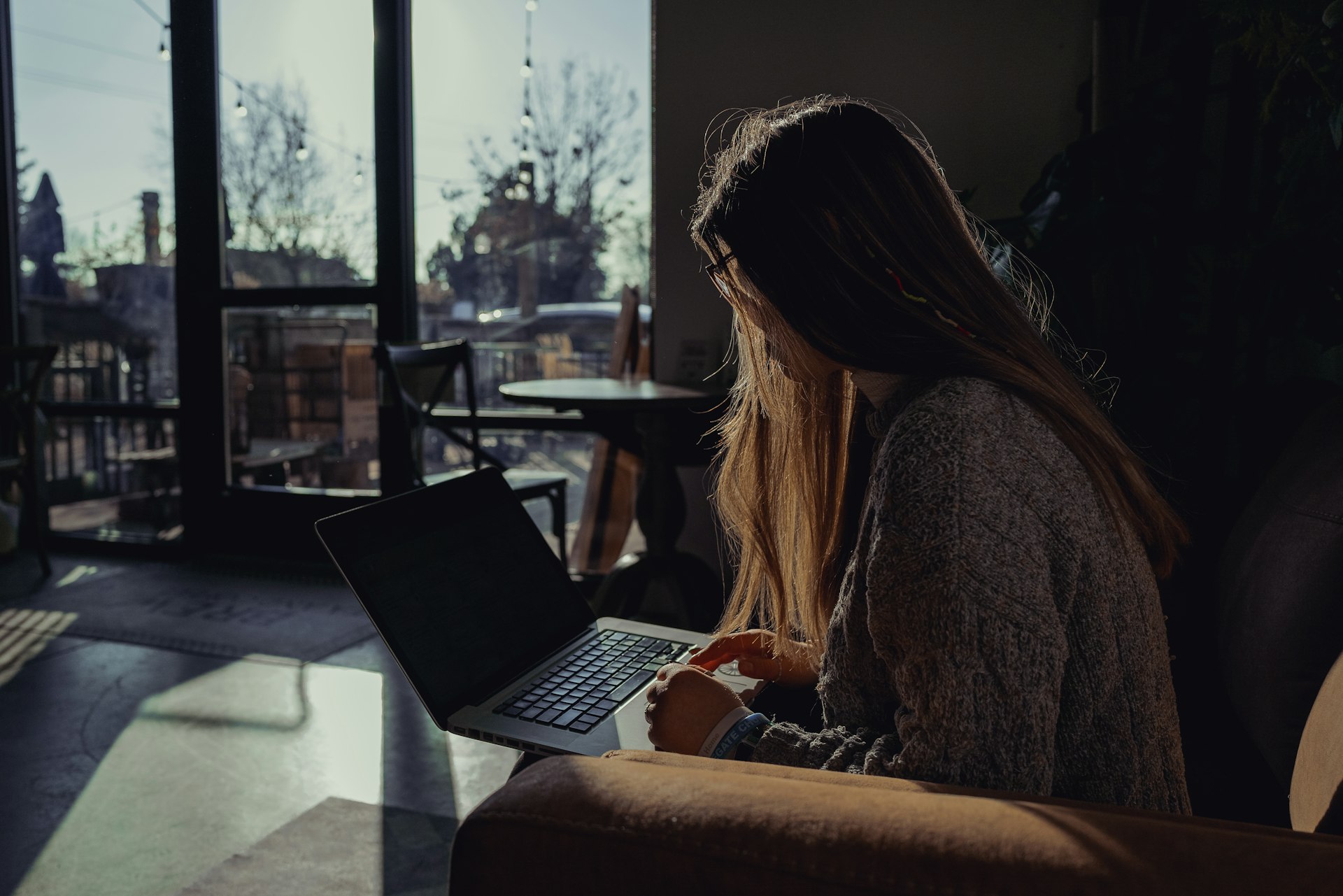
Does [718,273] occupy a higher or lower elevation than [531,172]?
lower

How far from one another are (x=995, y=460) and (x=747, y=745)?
33cm

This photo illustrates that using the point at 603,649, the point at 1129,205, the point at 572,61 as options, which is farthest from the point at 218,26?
the point at 603,649

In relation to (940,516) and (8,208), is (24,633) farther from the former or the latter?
(940,516)

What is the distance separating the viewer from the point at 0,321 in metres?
4.44

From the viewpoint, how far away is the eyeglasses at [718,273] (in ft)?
2.93

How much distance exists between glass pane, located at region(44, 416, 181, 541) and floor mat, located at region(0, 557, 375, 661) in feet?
0.78

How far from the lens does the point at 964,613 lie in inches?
25.9

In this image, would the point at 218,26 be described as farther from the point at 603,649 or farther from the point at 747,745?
the point at 747,745

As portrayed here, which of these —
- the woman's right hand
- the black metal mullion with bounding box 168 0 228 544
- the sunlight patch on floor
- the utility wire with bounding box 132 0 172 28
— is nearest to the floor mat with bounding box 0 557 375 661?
the sunlight patch on floor

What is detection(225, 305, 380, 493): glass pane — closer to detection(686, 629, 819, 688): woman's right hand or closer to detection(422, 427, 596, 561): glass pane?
detection(422, 427, 596, 561): glass pane

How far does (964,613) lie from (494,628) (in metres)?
0.59

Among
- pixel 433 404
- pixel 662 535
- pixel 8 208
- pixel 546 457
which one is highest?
pixel 8 208

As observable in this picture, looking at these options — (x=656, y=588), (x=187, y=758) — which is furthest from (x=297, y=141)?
(x=187, y=758)

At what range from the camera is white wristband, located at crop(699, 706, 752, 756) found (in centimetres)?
85
